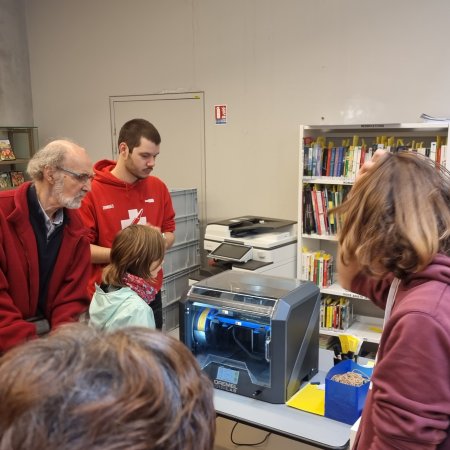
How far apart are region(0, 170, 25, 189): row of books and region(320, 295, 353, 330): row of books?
124 inches

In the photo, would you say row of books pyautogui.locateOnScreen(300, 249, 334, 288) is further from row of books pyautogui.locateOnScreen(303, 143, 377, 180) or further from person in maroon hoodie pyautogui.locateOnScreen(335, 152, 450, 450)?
person in maroon hoodie pyautogui.locateOnScreen(335, 152, 450, 450)

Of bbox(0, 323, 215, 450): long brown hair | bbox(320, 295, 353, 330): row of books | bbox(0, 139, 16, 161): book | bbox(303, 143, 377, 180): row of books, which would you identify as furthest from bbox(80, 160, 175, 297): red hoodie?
bbox(0, 139, 16, 161): book

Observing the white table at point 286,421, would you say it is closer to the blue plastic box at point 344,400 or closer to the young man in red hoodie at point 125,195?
the blue plastic box at point 344,400

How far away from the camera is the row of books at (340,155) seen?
3152 millimetres

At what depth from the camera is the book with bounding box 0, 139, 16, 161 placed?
14.8 ft

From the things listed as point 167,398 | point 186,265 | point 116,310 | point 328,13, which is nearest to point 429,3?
point 328,13

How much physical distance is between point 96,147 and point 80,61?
80 cm

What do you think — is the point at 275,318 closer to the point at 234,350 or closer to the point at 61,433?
the point at 234,350

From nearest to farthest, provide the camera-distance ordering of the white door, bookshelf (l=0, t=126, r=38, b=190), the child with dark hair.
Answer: the child with dark hair < the white door < bookshelf (l=0, t=126, r=38, b=190)

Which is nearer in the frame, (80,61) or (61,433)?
(61,433)

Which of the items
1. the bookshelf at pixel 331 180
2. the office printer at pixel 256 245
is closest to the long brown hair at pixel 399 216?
the office printer at pixel 256 245

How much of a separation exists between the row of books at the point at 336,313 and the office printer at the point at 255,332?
60.3 inches

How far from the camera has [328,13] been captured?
3.48 metres

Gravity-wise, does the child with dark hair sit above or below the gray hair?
below
